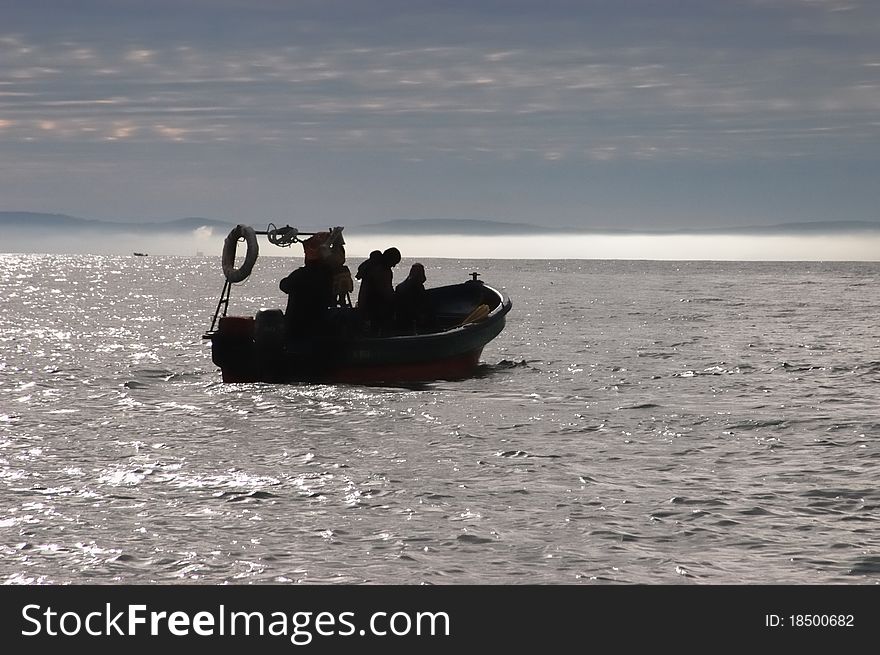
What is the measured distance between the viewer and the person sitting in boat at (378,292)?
2425 cm

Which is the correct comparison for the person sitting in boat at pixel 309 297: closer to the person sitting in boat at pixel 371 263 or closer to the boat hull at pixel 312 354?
the boat hull at pixel 312 354

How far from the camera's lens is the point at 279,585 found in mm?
9336

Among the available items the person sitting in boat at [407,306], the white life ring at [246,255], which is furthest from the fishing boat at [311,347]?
the person sitting in boat at [407,306]

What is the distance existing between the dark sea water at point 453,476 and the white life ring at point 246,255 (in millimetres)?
2537

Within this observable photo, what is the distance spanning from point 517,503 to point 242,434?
6739mm

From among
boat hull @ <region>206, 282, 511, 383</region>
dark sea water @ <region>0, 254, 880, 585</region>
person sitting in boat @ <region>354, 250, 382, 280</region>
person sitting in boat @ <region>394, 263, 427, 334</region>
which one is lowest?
dark sea water @ <region>0, 254, 880, 585</region>

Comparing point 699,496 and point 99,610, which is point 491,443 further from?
point 99,610

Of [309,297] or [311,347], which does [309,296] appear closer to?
[309,297]

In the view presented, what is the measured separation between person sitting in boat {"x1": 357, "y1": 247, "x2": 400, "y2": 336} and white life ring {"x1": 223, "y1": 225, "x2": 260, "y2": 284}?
2292 mm

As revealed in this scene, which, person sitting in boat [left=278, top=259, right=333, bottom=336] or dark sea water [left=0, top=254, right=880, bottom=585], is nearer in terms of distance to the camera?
dark sea water [left=0, top=254, right=880, bottom=585]

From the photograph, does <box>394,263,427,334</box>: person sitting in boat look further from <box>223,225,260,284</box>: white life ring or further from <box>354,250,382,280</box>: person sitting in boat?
<box>223,225,260,284</box>: white life ring

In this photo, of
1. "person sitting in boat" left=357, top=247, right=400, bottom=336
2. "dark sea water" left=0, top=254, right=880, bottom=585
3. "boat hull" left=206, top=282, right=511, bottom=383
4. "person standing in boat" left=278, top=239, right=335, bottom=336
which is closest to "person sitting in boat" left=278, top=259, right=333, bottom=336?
"person standing in boat" left=278, top=239, right=335, bottom=336

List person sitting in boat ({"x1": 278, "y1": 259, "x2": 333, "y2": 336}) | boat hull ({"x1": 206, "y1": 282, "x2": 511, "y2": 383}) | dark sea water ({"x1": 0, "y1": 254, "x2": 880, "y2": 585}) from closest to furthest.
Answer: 1. dark sea water ({"x1": 0, "y1": 254, "x2": 880, "y2": 585})
2. person sitting in boat ({"x1": 278, "y1": 259, "x2": 333, "y2": 336})
3. boat hull ({"x1": 206, "y1": 282, "x2": 511, "y2": 383})

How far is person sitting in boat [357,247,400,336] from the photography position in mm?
24250
